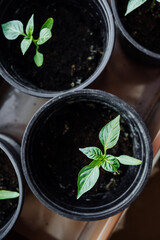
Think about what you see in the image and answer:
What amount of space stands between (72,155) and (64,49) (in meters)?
0.35

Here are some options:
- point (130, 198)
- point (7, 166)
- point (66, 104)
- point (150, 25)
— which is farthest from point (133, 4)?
point (7, 166)

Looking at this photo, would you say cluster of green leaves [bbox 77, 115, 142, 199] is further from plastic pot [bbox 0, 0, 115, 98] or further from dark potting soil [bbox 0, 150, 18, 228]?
dark potting soil [bbox 0, 150, 18, 228]

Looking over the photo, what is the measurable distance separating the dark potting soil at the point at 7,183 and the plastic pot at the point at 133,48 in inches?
20.8

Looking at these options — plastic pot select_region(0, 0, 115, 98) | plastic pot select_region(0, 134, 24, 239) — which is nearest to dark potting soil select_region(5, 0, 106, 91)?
plastic pot select_region(0, 0, 115, 98)

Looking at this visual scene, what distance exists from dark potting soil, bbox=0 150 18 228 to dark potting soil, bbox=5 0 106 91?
28 centimetres

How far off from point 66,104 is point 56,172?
22 centimetres

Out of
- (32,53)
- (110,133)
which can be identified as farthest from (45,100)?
(110,133)

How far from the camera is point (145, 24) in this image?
103 centimetres

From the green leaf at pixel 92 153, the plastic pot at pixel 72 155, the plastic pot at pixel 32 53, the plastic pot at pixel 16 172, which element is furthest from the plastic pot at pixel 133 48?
the plastic pot at pixel 16 172

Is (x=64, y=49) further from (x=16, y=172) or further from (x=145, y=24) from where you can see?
(x=16, y=172)

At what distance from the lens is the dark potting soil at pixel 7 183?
103 cm

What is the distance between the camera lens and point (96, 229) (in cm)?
102

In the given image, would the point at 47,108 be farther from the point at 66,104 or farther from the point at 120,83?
the point at 120,83

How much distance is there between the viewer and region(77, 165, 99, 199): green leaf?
77 centimetres
